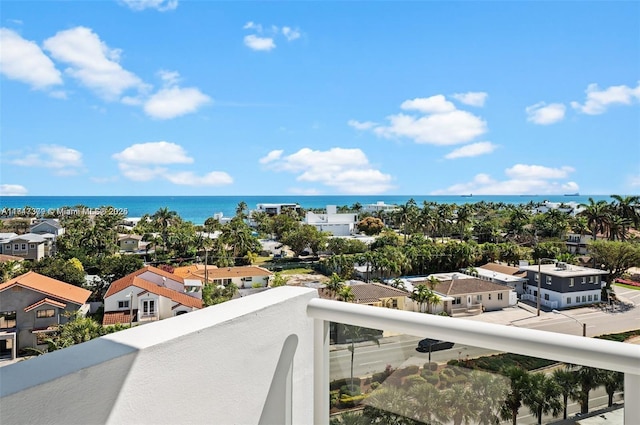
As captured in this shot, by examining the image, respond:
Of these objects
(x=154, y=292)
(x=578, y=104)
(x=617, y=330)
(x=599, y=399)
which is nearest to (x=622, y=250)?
(x=617, y=330)

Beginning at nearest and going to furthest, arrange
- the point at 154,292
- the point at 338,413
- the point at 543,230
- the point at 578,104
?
1. the point at 338,413
2. the point at 154,292
3. the point at 543,230
4. the point at 578,104

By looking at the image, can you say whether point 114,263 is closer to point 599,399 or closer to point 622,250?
point 599,399

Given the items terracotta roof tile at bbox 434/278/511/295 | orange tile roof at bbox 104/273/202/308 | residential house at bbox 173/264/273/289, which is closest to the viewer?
orange tile roof at bbox 104/273/202/308

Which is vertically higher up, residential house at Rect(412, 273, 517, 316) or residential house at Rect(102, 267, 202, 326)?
residential house at Rect(102, 267, 202, 326)

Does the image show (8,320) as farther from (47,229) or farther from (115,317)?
(47,229)

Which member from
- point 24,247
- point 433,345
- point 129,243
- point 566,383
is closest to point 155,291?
point 24,247

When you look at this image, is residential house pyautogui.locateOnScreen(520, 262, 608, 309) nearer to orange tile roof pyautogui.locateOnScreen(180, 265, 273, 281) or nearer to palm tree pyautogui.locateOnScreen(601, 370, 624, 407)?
orange tile roof pyautogui.locateOnScreen(180, 265, 273, 281)

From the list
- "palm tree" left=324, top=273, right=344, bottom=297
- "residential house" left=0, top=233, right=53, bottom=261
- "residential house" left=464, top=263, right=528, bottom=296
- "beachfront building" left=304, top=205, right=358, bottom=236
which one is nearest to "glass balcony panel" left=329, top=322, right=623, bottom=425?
"palm tree" left=324, top=273, right=344, bottom=297
